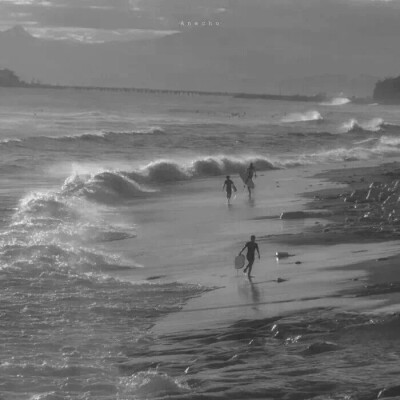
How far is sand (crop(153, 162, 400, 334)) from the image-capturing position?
15336 mm

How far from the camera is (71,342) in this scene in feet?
46.8

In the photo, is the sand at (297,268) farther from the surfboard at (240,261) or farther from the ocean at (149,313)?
the surfboard at (240,261)

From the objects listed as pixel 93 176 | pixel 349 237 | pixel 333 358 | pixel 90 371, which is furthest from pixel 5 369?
pixel 93 176

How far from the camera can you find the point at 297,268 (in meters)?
19.1

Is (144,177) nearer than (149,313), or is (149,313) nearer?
(149,313)

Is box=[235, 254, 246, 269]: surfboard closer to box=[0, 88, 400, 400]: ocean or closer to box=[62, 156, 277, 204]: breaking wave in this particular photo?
box=[0, 88, 400, 400]: ocean

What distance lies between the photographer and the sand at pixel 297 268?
604 inches

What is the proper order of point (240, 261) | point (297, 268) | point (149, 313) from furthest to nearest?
point (240, 261)
point (297, 268)
point (149, 313)

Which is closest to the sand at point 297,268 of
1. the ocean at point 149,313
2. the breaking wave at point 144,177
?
the ocean at point 149,313

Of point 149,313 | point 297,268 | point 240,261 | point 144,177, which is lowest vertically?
point 149,313

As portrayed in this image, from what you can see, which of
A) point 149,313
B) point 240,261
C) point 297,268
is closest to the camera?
point 149,313

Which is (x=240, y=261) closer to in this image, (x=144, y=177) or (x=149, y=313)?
(x=149, y=313)

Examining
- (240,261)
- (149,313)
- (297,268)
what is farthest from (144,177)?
(149,313)

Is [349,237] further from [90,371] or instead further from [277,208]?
[90,371]
